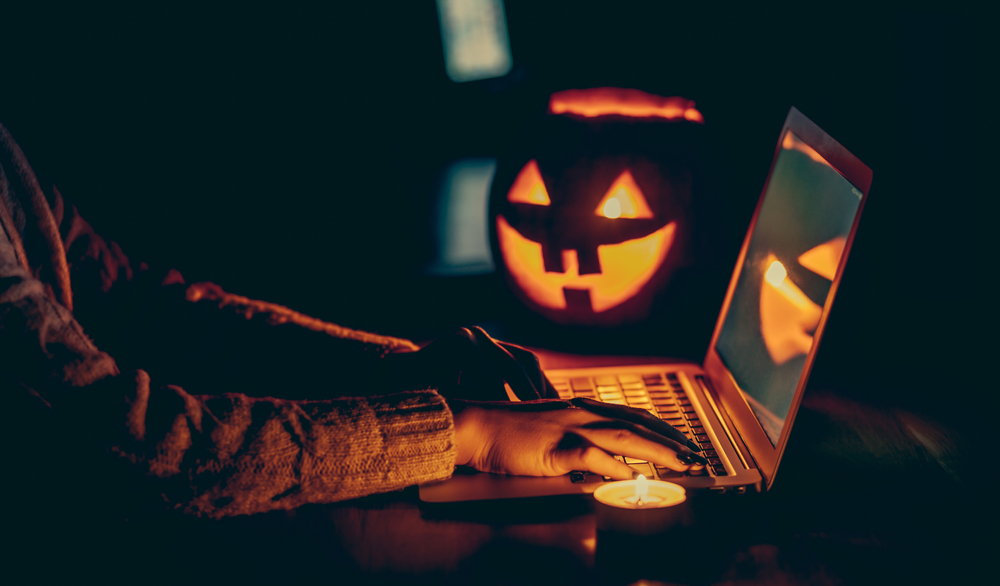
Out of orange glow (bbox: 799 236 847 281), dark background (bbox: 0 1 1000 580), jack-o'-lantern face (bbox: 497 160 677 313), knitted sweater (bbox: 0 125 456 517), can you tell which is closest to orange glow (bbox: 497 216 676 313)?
jack-o'-lantern face (bbox: 497 160 677 313)

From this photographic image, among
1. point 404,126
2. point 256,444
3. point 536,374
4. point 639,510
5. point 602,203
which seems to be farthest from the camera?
point 404,126

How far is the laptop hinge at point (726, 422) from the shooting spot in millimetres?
722

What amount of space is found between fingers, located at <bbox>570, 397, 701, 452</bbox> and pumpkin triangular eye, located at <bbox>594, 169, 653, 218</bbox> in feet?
1.42

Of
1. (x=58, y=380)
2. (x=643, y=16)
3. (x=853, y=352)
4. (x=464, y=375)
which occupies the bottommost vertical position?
(x=853, y=352)

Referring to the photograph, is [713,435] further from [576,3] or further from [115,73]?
[115,73]

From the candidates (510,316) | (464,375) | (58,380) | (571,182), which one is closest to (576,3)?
(571,182)

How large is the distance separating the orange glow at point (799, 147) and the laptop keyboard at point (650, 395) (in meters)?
0.33

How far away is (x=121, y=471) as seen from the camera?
0.60m

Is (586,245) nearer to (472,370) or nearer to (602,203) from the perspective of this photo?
(602,203)

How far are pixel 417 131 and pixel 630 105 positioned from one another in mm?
511

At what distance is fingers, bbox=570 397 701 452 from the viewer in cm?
69

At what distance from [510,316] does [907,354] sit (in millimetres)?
632

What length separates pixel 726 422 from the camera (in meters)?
0.82

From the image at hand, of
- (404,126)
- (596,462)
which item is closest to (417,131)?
(404,126)
